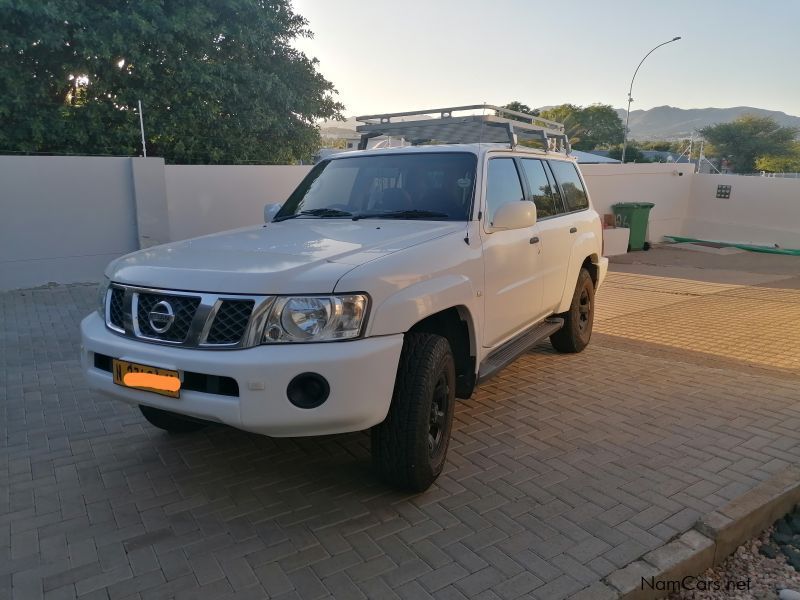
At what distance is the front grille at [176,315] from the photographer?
116 inches

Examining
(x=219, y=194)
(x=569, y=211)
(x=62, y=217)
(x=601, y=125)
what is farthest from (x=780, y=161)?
(x=62, y=217)

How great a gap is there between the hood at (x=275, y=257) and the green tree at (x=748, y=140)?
6865 centimetres

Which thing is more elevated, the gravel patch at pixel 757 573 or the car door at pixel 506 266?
the car door at pixel 506 266

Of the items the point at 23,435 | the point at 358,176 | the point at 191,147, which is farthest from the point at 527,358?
the point at 191,147

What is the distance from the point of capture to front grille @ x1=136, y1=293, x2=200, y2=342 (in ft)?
9.66

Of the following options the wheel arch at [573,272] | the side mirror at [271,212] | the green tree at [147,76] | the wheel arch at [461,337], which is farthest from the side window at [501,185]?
the green tree at [147,76]

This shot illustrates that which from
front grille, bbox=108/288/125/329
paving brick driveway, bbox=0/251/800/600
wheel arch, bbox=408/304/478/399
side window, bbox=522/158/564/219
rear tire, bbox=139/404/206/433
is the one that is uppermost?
side window, bbox=522/158/564/219

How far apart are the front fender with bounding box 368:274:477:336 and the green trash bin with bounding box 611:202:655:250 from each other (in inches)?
487

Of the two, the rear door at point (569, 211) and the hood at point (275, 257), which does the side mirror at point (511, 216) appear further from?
the rear door at point (569, 211)

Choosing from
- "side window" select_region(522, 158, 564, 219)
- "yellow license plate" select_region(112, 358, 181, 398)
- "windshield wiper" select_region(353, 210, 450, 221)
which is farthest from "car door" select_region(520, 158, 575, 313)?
"yellow license plate" select_region(112, 358, 181, 398)

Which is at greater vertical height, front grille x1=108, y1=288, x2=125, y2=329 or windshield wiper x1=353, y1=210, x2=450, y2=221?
windshield wiper x1=353, y1=210, x2=450, y2=221

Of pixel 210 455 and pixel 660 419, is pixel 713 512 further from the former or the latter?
pixel 210 455

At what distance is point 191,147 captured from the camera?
49.3 feet

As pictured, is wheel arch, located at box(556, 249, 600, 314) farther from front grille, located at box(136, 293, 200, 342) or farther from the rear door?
front grille, located at box(136, 293, 200, 342)
